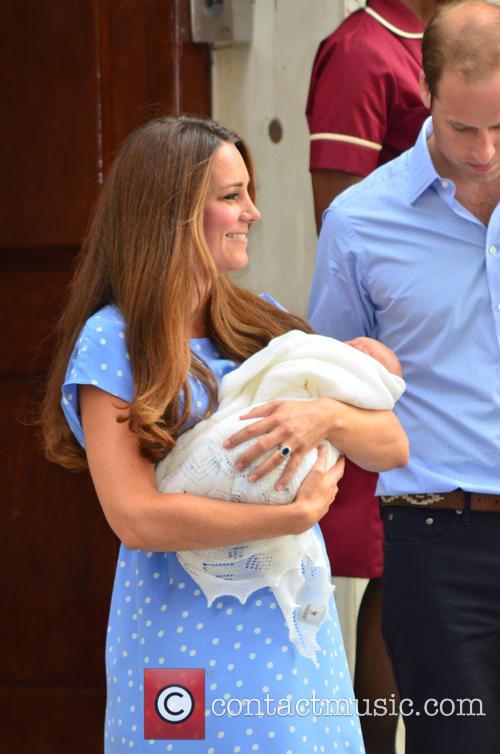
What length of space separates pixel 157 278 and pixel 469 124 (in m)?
0.73

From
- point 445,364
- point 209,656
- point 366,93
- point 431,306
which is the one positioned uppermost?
point 366,93

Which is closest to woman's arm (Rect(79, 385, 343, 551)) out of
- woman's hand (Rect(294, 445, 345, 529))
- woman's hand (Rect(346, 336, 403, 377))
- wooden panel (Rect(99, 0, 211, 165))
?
woman's hand (Rect(294, 445, 345, 529))

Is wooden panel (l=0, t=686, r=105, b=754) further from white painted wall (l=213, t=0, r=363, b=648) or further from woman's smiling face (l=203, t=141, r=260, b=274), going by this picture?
woman's smiling face (l=203, t=141, r=260, b=274)

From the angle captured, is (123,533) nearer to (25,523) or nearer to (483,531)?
(483,531)

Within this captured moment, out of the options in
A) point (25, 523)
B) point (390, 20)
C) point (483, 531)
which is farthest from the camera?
point (25, 523)

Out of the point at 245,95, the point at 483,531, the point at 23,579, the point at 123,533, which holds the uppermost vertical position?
the point at 245,95

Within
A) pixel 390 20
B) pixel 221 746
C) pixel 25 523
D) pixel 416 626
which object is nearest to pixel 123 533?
pixel 221 746

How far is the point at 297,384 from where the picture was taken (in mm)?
2340

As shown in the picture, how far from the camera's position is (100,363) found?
2.28 m

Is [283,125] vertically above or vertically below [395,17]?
below

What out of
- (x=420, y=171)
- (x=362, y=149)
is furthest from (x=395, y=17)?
(x=420, y=171)

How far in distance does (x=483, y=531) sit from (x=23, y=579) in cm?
152

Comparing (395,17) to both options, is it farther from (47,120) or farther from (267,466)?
(267,466)
